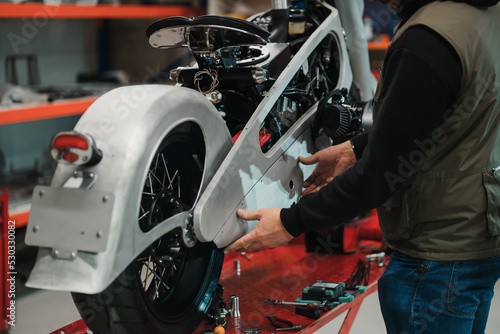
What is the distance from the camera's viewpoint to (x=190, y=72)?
1.97 metres

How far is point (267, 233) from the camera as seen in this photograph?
1589mm

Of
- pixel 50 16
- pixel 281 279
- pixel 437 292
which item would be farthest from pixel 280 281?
pixel 50 16

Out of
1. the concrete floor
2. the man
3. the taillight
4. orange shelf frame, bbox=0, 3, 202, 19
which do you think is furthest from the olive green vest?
orange shelf frame, bbox=0, 3, 202, 19

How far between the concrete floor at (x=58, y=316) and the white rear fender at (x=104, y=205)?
2.13 metres

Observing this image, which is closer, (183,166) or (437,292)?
(437,292)

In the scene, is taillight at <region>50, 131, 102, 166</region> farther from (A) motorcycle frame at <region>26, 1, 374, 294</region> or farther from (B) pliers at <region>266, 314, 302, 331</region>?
(B) pliers at <region>266, 314, 302, 331</region>

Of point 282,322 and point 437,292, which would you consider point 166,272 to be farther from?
point 437,292

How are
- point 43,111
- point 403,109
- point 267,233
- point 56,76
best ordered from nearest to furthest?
point 403,109 → point 267,233 → point 43,111 → point 56,76

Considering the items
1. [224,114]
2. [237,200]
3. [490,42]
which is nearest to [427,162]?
[490,42]

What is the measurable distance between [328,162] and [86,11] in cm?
296

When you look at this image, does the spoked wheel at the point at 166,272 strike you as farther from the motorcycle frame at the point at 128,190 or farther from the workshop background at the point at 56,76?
the workshop background at the point at 56,76

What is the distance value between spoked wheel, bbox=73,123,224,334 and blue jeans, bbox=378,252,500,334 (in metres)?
0.58

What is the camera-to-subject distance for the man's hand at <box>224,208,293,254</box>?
157cm

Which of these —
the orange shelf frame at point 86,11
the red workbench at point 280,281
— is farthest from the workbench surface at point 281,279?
the orange shelf frame at point 86,11
